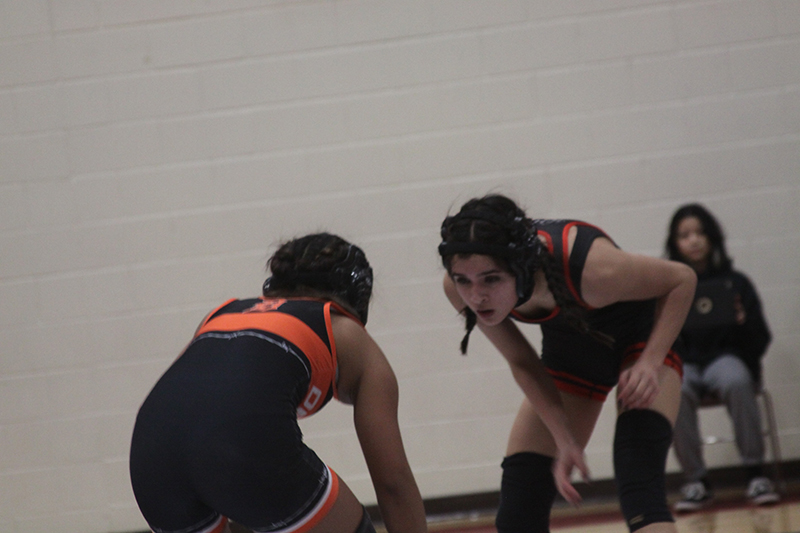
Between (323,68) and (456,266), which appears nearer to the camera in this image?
(456,266)

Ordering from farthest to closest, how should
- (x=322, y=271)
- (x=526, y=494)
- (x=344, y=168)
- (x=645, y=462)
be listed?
(x=344, y=168) → (x=526, y=494) → (x=645, y=462) → (x=322, y=271)

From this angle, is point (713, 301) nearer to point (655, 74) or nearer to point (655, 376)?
point (655, 74)

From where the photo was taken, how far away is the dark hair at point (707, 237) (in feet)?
13.2

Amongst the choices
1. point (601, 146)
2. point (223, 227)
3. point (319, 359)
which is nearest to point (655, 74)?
point (601, 146)

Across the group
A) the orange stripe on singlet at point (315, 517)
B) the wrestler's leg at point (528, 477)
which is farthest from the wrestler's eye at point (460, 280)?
the orange stripe on singlet at point (315, 517)

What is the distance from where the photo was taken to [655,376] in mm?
2016

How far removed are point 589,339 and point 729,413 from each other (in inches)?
76.4

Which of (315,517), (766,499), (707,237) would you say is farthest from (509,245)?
(766,499)

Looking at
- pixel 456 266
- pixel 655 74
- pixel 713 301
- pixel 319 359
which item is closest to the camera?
pixel 319 359

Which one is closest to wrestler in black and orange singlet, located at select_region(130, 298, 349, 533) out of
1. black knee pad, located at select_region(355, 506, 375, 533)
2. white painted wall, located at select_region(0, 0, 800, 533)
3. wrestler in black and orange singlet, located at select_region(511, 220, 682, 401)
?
black knee pad, located at select_region(355, 506, 375, 533)

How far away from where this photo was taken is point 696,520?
359 centimetres

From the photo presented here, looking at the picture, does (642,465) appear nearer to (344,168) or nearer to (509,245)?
(509,245)

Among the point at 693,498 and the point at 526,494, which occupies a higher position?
the point at 526,494

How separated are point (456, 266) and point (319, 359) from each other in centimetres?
46
